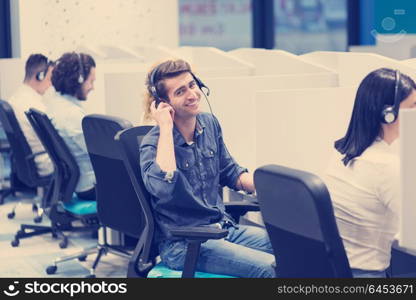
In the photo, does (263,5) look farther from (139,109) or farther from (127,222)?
(127,222)

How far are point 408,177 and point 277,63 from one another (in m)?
2.46

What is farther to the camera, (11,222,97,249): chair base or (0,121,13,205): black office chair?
(0,121,13,205): black office chair

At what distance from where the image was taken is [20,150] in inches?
192

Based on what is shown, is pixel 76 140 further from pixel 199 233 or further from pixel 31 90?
pixel 199 233

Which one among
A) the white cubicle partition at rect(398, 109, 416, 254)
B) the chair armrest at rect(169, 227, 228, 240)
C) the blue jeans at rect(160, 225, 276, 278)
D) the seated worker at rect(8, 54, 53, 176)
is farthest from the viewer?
the seated worker at rect(8, 54, 53, 176)

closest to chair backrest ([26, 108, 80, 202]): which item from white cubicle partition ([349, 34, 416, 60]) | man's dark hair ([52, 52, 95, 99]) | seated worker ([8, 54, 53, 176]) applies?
man's dark hair ([52, 52, 95, 99])

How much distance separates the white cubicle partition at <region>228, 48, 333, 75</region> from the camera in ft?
14.0

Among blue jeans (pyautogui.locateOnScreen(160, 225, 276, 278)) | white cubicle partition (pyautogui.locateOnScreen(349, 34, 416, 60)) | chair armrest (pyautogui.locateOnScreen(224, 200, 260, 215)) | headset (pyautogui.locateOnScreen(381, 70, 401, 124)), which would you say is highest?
headset (pyautogui.locateOnScreen(381, 70, 401, 124))

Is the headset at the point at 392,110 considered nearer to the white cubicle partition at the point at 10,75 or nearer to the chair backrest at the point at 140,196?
the chair backrest at the point at 140,196

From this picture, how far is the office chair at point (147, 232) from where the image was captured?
8.46 feet

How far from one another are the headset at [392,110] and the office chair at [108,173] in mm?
1119

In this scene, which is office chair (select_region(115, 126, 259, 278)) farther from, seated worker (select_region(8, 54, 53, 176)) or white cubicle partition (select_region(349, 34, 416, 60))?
white cubicle partition (select_region(349, 34, 416, 60))

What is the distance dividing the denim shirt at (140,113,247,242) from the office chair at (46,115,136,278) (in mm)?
381

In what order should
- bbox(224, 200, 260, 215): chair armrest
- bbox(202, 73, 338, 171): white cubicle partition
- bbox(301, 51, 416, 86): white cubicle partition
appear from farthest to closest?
bbox(202, 73, 338, 171): white cubicle partition, bbox(301, 51, 416, 86): white cubicle partition, bbox(224, 200, 260, 215): chair armrest
